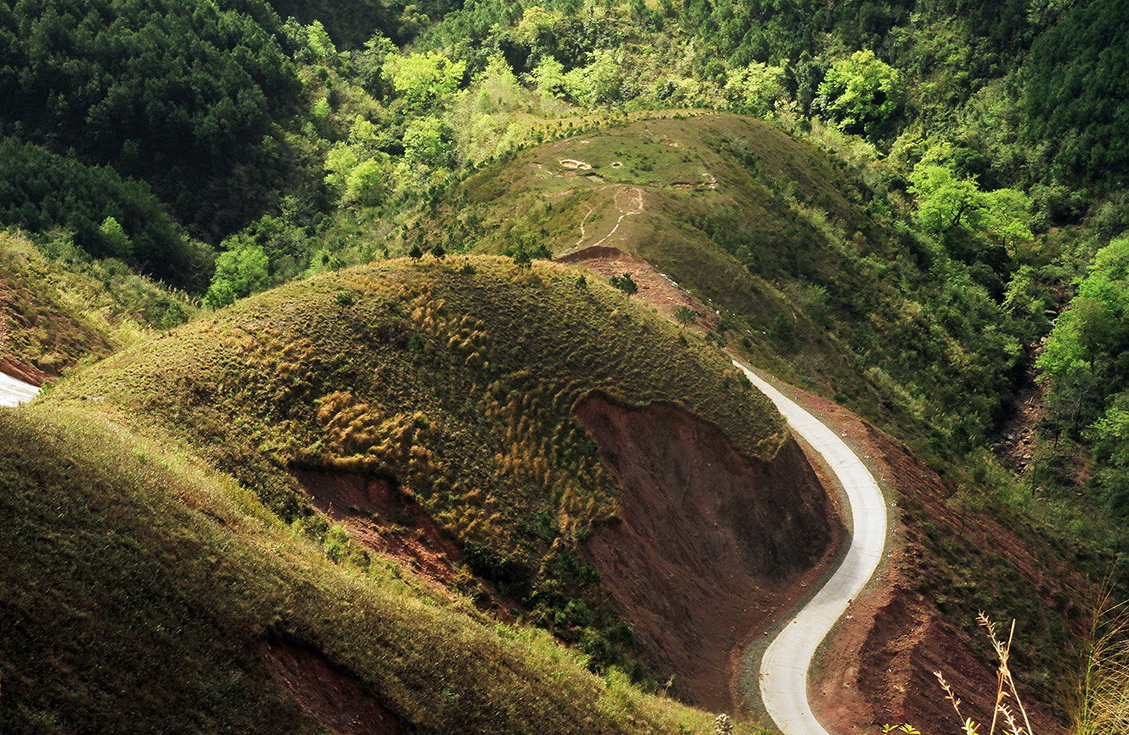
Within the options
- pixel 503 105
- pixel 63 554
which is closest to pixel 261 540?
pixel 63 554

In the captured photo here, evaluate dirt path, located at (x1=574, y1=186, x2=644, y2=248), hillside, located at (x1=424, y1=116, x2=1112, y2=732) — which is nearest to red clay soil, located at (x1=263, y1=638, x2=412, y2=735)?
hillside, located at (x1=424, y1=116, x2=1112, y2=732)

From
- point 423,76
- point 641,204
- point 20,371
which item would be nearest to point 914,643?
point 20,371

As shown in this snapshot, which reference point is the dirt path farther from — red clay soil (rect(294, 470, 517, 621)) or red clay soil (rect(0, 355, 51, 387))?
red clay soil (rect(294, 470, 517, 621))

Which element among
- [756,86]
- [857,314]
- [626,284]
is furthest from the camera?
[756,86]

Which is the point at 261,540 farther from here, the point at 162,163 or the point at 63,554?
the point at 162,163

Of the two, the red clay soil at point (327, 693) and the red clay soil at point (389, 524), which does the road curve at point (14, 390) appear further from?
the red clay soil at point (327, 693)

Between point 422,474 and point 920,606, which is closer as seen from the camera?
point 422,474

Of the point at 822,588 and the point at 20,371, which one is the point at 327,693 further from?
the point at 822,588
